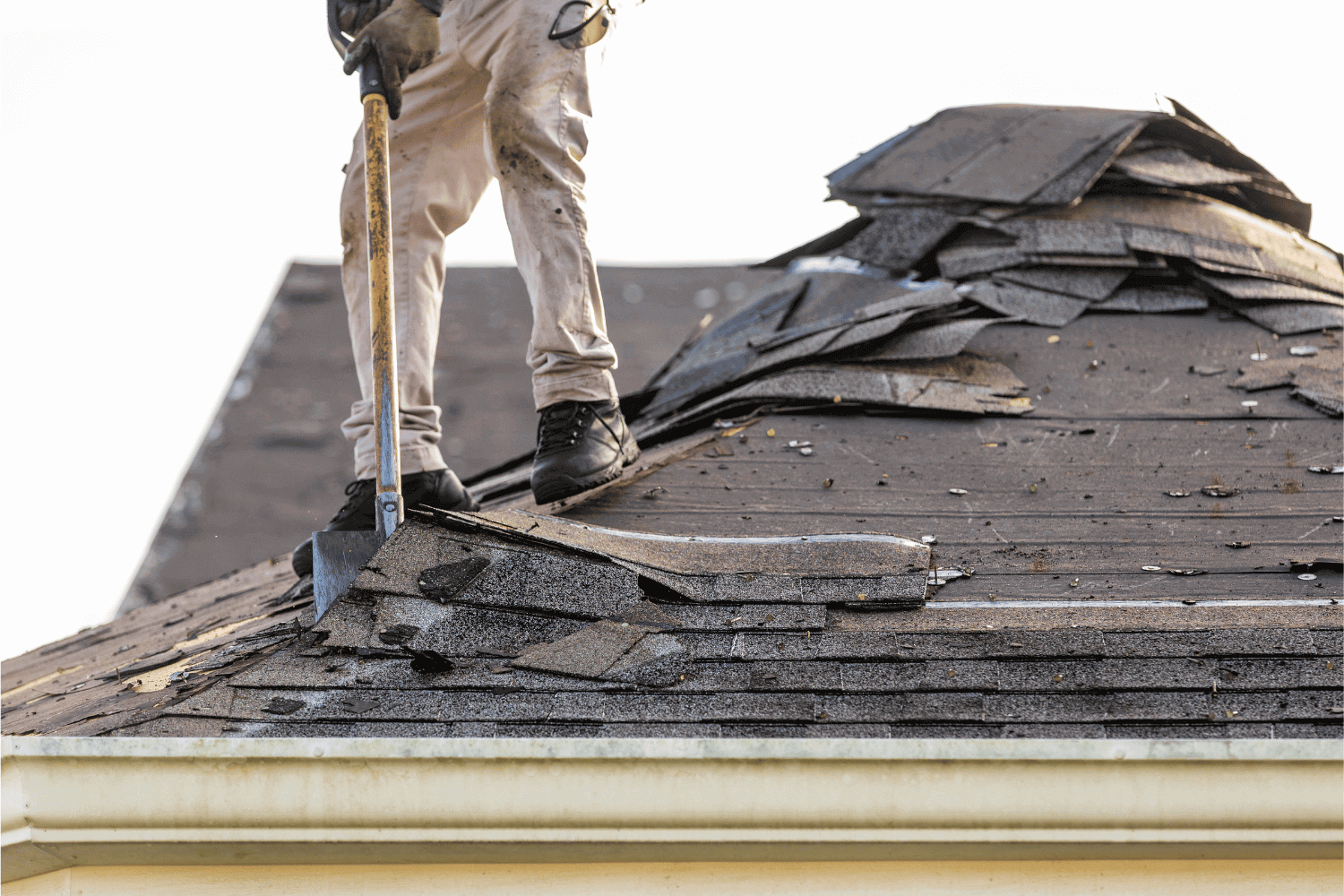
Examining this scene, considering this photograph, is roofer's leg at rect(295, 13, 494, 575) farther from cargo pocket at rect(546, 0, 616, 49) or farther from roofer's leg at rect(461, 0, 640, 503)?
cargo pocket at rect(546, 0, 616, 49)

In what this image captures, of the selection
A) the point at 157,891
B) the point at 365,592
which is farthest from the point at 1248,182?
the point at 157,891

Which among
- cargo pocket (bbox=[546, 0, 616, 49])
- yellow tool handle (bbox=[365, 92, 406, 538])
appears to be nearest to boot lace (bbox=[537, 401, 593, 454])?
yellow tool handle (bbox=[365, 92, 406, 538])

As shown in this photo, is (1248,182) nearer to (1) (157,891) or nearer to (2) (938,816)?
(2) (938,816)

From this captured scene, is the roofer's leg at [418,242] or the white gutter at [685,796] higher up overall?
the roofer's leg at [418,242]

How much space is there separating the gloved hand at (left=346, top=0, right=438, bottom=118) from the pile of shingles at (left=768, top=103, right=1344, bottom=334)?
2.42 metres

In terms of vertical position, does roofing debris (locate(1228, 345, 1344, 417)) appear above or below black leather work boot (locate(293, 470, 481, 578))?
above

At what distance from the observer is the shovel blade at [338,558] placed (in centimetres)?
248

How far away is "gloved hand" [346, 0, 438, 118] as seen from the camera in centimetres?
→ 272

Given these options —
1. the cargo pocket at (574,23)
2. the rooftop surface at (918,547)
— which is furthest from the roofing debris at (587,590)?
the cargo pocket at (574,23)

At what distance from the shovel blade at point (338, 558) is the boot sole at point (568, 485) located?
496 mm

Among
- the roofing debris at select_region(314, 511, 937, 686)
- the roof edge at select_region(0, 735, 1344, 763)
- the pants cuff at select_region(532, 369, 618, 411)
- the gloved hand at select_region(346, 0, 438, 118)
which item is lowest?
the roof edge at select_region(0, 735, 1344, 763)

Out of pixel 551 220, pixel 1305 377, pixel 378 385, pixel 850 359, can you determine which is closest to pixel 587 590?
pixel 378 385

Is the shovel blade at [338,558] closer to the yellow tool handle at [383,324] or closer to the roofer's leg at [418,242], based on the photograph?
the yellow tool handle at [383,324]

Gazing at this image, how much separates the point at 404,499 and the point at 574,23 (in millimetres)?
1340
